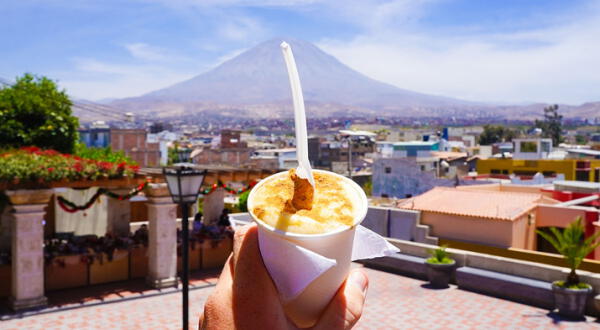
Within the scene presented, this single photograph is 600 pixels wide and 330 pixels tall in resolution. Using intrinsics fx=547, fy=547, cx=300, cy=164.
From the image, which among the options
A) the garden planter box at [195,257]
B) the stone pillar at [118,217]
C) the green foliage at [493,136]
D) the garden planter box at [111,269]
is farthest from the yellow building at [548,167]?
the green foliage at [493,136]

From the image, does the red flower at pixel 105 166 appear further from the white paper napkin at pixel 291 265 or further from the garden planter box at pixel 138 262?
the white paper napkin at pixel 291 265

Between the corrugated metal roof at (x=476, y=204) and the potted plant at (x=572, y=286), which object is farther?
the corrugated metal roof at (x=476, y=204)

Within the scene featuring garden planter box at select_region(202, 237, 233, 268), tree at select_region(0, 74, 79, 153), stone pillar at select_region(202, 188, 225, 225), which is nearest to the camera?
garden planter box at select_region(202, 237, 233, 268)

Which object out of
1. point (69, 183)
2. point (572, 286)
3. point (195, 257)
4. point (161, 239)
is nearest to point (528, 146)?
point (572, 286)

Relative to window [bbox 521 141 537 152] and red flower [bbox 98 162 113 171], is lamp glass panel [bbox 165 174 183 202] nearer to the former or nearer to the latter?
red flower [bbox 98 162 113 171]

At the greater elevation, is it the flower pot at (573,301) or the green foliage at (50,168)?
the green foliage at (50,168)

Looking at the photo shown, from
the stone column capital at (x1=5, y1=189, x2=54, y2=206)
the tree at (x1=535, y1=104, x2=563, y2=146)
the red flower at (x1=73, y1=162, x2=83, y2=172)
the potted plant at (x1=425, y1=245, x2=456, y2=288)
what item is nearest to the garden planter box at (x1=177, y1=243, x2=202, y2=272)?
the red flower at (x1=73, y1=162, x2=83, y2=172)

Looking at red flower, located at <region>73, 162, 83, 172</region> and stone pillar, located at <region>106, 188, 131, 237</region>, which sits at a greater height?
red flower, located at <region>73, 162, 83, 172</region>
